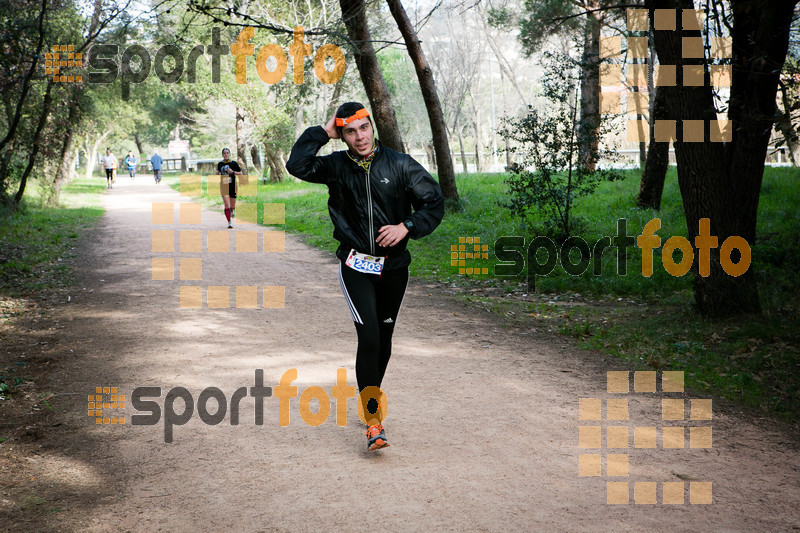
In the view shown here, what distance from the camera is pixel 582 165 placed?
38.2ft

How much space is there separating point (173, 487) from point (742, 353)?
213 inches

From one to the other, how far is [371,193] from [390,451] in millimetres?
1699

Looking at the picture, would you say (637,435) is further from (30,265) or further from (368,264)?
(30,265)

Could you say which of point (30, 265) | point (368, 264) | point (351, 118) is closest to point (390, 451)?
point (368, 264)

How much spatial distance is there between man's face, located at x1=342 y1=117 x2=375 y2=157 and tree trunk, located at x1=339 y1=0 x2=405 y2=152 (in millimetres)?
10704

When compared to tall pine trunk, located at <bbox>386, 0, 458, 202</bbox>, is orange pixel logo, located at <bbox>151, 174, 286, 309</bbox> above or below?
below

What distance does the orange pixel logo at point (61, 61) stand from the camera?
18.7 metres

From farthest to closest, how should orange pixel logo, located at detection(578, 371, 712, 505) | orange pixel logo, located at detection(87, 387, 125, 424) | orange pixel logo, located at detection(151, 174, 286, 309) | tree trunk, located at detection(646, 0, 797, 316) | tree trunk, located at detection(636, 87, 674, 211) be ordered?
1. tree trunk, located at detection(636, 87, 674, 211)
2. orange pixel logo, located at detection(151, 174, 286, 309)
3. tree trunk, located at detection(646, 0, 797, 316)
4. orange pixel logo, located at detection(87, 387, 125, 424)
5. orange pixel logo, located at detection(578, 371, 712, 505)

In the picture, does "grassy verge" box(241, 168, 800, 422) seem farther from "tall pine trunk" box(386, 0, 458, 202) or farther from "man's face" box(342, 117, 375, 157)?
"man's face" box(342, 117, 375, 157)

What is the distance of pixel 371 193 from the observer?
14.6ft

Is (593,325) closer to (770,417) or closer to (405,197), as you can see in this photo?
(770,417)

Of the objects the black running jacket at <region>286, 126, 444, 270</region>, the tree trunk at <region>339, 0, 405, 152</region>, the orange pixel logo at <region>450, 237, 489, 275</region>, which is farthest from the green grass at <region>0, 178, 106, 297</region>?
the black running jacket at <region>286, 126, 444, 270</region>

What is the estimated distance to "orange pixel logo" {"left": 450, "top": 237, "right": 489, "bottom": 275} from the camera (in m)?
11.9

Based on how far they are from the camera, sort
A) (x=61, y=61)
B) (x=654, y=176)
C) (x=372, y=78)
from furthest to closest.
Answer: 1. (x=61, y=61)
2. (x=372, y=78)
3. (x=654, y=176)
